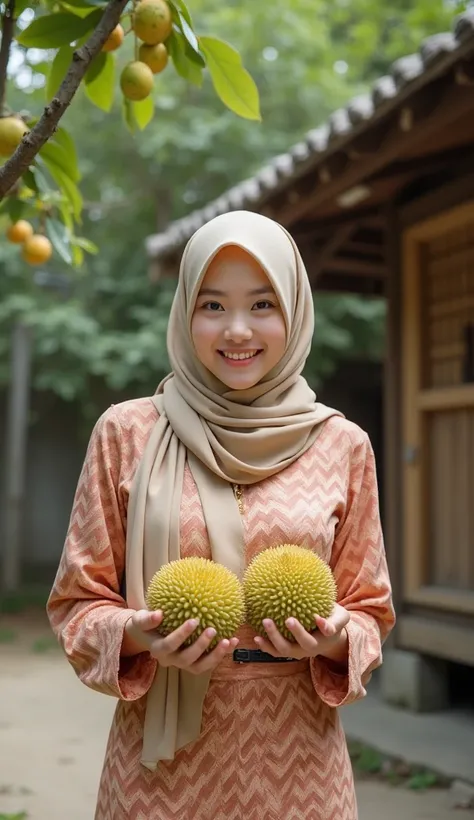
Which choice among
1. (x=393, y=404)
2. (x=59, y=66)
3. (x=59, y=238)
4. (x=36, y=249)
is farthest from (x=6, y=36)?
(x=393, y=404)

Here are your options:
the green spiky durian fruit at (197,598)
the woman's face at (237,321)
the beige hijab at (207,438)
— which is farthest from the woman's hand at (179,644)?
the woman's face at (237,321)

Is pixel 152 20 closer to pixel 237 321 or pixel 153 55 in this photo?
pixel 153 55

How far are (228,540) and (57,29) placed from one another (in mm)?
980

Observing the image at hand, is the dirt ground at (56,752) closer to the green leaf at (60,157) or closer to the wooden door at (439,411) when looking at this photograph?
the wooden door at (439,411)

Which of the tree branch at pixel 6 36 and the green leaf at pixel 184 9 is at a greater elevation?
the green leaf at pixel 184 9

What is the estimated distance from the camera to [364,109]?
3635 mm

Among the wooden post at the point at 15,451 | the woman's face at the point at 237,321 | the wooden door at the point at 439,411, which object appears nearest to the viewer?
the woman's face at the point at 237,321

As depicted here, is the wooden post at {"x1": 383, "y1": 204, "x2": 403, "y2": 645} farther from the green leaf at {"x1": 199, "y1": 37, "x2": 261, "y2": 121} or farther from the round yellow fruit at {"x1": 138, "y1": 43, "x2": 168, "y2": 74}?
the round yellow fruit at {"x1": 138, "y1": 43, "x2": 168, "y2": 74}

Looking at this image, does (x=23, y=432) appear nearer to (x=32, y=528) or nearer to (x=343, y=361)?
(x=32, y=528)

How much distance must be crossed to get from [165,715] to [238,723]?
12 centimetres

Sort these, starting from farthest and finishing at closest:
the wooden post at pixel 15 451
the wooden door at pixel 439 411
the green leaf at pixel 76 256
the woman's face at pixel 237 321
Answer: the wooden post at pixel 15 451, the wooden door at pixel 439 411, the green leaf at pixel 76 256, the woman's face at pixel 237 321

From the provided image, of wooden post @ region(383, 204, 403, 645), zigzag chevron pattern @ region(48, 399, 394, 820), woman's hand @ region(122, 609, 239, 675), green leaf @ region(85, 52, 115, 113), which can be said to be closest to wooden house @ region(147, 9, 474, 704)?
wooden post @ region(383, 204, 403, 645)

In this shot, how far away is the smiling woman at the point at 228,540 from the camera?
137 centimetres

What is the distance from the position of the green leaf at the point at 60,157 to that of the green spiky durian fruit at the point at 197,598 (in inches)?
39.1
